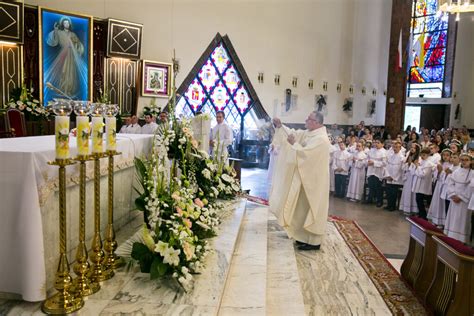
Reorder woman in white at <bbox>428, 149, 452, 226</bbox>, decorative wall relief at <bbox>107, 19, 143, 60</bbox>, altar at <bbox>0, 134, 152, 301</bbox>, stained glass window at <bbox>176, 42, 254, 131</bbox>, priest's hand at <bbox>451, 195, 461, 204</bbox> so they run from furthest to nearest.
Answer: stained glass window at <bbox>176, 42, 254, 131</bbox>
decorative wall relief at <bbox>107, 19, 143, 60</bbox>
woman in white at <bbox>428, 149, 452, 226</bbox>
priest's hand at <bbox>451, 195, 461, 204</bbox>
altar at <bbox>0, 134, 152, 301</bbox>

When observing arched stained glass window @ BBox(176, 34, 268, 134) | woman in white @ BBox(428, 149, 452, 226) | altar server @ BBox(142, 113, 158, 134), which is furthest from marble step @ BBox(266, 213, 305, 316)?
arched stained glass window @ BBox(176, 34, 268, 134)

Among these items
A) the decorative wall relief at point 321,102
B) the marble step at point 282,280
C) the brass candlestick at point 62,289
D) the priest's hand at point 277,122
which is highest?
the decorative wall relief at point 321,102

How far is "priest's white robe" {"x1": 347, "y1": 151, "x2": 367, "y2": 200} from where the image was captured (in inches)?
Answer: 368

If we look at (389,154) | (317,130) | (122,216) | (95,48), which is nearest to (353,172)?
(389,154)

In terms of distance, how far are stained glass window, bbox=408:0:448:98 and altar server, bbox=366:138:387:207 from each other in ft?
33.6

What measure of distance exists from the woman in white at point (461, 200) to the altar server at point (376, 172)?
2.45 meters

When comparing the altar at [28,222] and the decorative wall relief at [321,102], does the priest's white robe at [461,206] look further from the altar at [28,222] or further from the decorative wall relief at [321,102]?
the decorative wall relief at [321,102]

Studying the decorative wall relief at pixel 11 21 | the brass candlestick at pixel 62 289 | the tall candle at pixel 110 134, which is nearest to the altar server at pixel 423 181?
the tall candle at pixel 110 134

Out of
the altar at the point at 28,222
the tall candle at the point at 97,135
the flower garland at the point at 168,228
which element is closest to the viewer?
the altar at the point at 28,222

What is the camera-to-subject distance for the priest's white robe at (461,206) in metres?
6.30

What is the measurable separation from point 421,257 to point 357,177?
5.38m

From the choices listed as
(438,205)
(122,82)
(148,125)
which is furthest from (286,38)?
(438,205)

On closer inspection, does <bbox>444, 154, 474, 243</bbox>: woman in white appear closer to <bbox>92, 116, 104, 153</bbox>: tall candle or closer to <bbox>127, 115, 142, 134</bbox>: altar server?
<bbox>92, 116, 104, 153</bbox>: tall candle

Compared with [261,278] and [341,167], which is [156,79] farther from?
[261,278]
